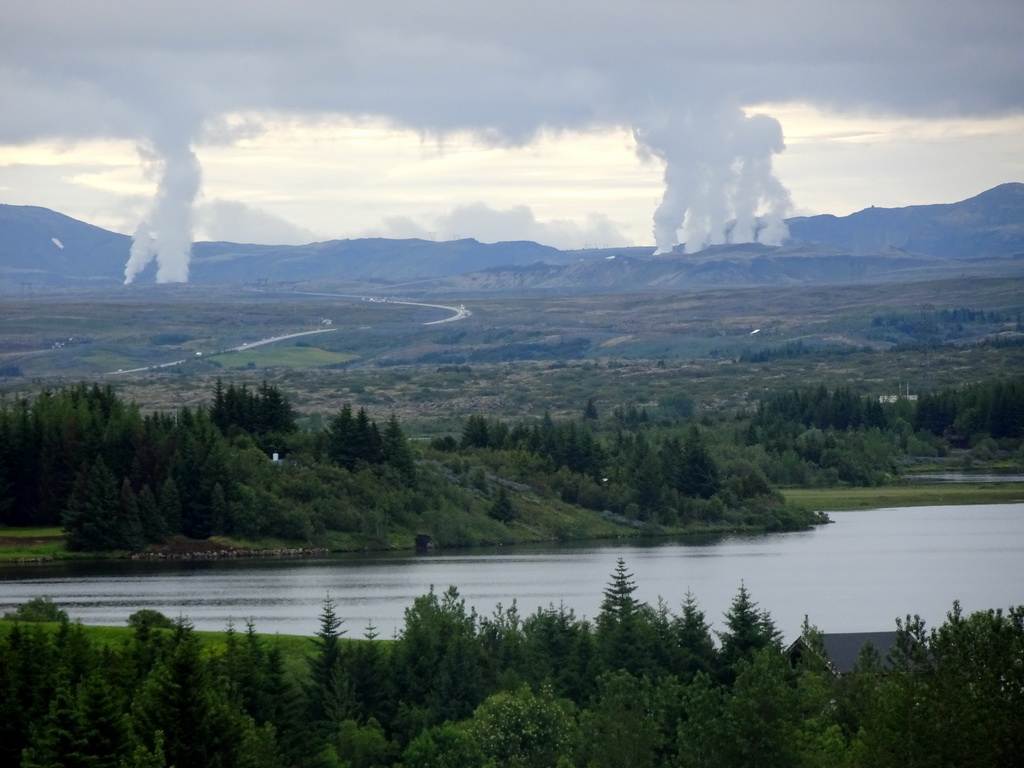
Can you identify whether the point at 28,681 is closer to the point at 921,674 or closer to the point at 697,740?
the point at 697,740

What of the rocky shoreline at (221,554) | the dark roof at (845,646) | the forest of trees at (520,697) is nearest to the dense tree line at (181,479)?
the rocky shoreline at (221,554)

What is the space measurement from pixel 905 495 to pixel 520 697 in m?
62.9

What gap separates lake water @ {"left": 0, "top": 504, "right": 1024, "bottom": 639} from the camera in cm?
4928

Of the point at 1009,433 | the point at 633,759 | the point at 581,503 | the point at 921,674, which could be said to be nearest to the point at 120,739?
the point at 633,759

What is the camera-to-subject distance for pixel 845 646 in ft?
121

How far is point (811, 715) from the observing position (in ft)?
99.7

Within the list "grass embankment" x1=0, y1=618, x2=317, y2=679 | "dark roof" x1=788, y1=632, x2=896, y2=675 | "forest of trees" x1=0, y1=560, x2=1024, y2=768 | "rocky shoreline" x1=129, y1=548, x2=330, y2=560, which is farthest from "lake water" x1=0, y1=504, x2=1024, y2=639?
"forest of trees" x1=0, y1=560, x2=1024, y2=768

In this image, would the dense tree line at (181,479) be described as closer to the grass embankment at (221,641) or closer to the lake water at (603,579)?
the lake water at (603,579)

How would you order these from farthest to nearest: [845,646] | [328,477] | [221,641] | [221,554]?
[328,477]
[221,554]
[221,641]
[845,646]

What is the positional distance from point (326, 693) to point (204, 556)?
127 feet

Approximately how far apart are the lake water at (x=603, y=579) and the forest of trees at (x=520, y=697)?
8837 millimetres

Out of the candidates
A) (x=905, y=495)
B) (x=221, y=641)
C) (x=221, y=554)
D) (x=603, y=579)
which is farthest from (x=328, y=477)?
(x=221, y=641)

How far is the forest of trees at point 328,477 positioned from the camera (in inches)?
2938

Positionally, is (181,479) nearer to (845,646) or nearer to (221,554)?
(221,554)
